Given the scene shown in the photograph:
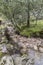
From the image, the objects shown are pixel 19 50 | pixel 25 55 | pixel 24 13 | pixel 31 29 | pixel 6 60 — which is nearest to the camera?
pixel 6 60

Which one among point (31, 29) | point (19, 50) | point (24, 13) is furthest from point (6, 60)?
point (24, 13)

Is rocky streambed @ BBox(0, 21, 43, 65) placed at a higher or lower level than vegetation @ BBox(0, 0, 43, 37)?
lower

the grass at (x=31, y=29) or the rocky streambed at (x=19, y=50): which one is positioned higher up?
the grass at (x=31, y=29)

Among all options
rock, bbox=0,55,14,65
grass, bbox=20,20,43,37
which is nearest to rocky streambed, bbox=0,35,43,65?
rock, bbox=0,55,14,65

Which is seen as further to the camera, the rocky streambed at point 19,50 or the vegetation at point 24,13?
the vegetation at point 24,13

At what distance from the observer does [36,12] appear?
9.39m

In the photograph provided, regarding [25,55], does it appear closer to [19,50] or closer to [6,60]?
[19,50]

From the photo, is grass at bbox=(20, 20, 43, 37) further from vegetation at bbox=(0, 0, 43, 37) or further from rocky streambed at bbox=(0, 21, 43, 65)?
rocky streambed at bbox=(0, 21, 43, 65)

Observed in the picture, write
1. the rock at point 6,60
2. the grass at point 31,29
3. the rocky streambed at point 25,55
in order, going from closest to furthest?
the rock at point 6,60, the rocky streambed at point 25,55, the grass at point 31,29

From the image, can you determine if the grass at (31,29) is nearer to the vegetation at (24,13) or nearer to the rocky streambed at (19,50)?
the vegetation at (24,13)

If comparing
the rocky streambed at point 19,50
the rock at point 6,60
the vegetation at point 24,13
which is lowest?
the rocky streambed at point 19,50

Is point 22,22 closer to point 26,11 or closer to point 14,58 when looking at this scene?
point 26,11

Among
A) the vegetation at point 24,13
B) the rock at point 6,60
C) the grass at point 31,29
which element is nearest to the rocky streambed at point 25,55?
the rock at point 6,60

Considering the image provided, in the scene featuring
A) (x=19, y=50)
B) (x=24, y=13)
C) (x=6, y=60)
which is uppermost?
(x=24, y=13)
